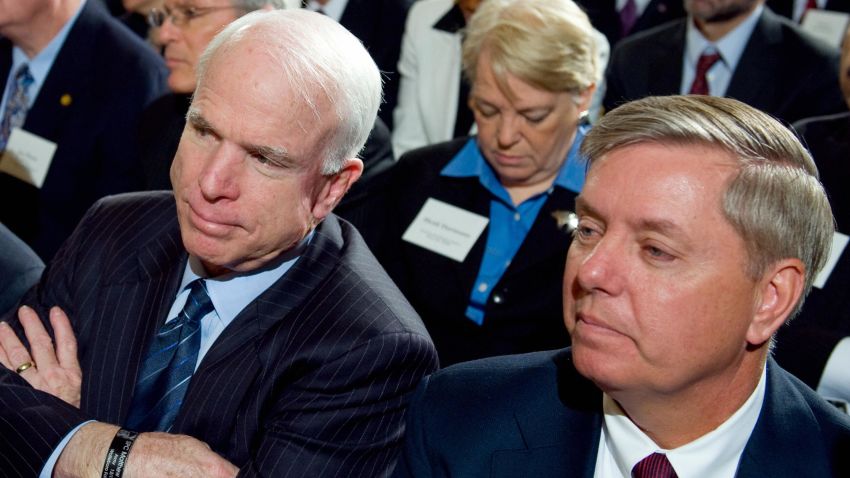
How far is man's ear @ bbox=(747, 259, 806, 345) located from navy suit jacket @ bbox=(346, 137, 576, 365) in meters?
1.28

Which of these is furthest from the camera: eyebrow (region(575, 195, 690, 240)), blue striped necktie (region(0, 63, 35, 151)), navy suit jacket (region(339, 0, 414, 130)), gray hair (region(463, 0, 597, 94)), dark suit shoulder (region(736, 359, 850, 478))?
navy suit jacket (region(339, 0, 414, 130))

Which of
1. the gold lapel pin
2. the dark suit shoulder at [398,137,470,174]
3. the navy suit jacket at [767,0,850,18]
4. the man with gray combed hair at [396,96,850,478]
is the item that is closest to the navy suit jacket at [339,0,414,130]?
the dark suit shoulder at [398,137,470,174]

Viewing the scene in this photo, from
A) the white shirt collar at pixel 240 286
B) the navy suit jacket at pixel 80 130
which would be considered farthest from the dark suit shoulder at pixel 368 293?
the navy suit jacket at pixel 80 130

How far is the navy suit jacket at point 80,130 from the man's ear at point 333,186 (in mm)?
1660

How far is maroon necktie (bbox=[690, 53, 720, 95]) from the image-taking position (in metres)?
4.34

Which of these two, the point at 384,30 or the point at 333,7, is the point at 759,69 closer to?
the point at 384,30

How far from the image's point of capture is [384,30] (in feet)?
14.9

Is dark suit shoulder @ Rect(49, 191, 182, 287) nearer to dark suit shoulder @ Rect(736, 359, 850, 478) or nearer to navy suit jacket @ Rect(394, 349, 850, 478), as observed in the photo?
navy suit jacket @ Rect(394, 349, 850, 478)

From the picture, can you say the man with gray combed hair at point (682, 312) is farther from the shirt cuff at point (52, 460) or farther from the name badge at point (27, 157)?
the name badge at point (27, 157)

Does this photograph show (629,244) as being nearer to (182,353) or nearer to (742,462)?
(742,462)

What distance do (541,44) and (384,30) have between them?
158 cm

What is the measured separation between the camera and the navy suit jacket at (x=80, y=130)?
3723mm

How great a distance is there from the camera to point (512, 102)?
3.10 metres

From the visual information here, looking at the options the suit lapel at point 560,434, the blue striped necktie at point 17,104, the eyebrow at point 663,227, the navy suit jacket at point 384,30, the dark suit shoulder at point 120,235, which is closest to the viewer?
the eyebrow at point 663,227
